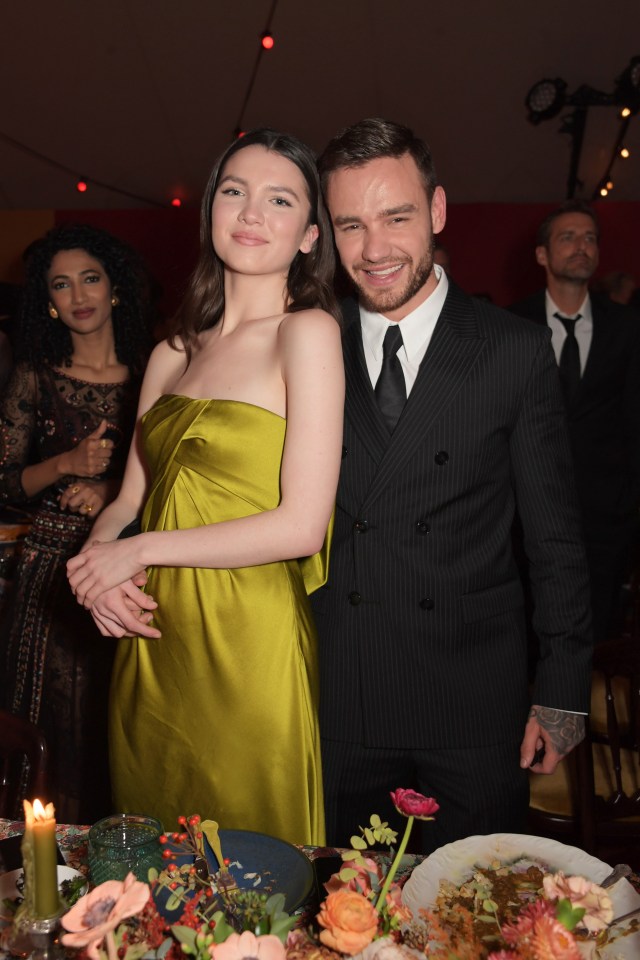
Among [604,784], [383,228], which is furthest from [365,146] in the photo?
[604,784]

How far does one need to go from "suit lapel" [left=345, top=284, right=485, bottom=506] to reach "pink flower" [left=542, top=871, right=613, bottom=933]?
1.02 metres

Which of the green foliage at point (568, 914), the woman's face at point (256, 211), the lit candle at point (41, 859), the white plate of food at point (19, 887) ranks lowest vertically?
the white plate of food at point (19, 887)

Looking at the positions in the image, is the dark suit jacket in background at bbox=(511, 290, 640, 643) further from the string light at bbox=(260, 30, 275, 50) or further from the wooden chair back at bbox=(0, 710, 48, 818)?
the string light at bbox=(260, 30, 275, 50)

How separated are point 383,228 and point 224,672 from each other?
0.89 m

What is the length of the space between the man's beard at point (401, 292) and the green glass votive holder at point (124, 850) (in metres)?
1.11

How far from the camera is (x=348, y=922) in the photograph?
0.79 meters

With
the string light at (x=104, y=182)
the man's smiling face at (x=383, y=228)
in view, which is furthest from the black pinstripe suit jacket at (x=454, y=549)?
the string light at (x=104, y=182)

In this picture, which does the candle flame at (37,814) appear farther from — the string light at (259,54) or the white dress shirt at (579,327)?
the string light at (259,54)

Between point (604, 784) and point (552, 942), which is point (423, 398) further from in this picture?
point (604, 784)

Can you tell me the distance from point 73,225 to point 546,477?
6.73 feet

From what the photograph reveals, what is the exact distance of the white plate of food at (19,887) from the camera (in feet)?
3.74

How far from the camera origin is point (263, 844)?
4.00 feet

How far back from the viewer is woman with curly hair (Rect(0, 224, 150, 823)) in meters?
3.00

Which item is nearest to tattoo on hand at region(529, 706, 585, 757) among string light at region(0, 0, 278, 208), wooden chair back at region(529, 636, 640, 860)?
wooden chair back at region(529, 636, 640, 860)
